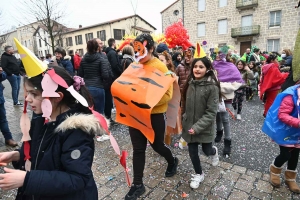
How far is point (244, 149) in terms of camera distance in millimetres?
3727

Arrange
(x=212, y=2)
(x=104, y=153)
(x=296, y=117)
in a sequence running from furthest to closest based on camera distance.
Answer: (x=212, y=2), (x=104, y=153), (x=296, y=117)

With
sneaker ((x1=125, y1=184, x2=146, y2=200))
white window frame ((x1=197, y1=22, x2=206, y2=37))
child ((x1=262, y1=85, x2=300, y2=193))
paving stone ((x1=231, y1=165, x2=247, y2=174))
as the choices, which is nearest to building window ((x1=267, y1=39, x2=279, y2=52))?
white window frame ((x1=197, y1=22, x2=206, y2=37))

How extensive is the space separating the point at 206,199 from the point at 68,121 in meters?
1.95

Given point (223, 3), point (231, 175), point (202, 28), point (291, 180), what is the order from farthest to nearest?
1. point (202, 28)
2. point (223, 3)
3. point (231, 175)
4. point (291, 180)

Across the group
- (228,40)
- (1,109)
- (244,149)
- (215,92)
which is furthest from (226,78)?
(228,40)

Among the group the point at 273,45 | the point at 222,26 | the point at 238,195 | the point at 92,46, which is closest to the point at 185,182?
the point at 238,195

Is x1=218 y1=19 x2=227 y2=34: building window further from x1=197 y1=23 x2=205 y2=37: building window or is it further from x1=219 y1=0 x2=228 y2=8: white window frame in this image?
x1=197 y1=23 x2=205 y2=37: building window

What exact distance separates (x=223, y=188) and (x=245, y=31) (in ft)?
78.6

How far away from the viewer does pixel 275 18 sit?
70.0 ft

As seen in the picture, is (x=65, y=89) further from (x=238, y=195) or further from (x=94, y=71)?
(x=94, y=71)

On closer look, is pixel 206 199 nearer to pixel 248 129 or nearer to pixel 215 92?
pixel 215 92

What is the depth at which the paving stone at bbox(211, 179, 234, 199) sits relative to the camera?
2.52 meters

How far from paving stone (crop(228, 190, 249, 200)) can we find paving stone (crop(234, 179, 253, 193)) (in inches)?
3.2

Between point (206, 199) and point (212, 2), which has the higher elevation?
point (212, 2)
